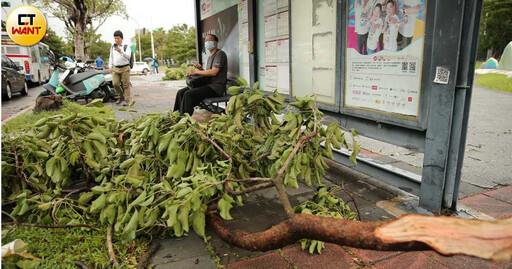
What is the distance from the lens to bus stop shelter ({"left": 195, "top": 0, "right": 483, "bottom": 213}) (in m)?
2.74

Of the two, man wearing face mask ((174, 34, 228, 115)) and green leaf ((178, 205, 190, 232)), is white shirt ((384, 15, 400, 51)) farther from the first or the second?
man wearing face mask ((174, 34, 228, 115))

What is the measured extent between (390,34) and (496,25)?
1795 inches

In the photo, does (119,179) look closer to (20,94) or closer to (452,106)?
(452,106)

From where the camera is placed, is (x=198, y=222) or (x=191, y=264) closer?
(x=198, y=222)

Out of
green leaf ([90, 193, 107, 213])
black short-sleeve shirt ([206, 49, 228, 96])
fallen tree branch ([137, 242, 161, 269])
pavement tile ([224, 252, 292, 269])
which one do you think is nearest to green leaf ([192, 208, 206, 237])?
pavement tile ([224, 252, 292, 269])

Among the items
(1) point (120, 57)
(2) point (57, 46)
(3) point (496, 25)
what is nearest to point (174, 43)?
(2) point (57, 46)

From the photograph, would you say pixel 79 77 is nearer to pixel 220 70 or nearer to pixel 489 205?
pixel 220 70

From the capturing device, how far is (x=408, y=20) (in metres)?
3.01

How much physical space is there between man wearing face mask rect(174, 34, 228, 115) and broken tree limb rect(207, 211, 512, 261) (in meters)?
4.63

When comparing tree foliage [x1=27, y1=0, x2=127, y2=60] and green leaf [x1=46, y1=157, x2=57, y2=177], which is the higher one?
tree foliage [x1=27, y1=0, x2=127, y2=60]

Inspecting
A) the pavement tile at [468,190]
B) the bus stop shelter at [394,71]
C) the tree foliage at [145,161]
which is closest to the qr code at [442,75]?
the bus stop shelter at [394,71]

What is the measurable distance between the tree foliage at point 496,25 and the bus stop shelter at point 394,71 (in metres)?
38.5

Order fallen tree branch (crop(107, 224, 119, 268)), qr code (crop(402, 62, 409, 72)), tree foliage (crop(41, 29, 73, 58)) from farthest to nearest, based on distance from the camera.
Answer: tree foliage (crop(41, 29, 73, 58)) < qr code (crop(402, 62, 409, 72)) < fallen tree branch (crop(107, 224, 119, 268))

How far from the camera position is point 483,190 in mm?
3703
